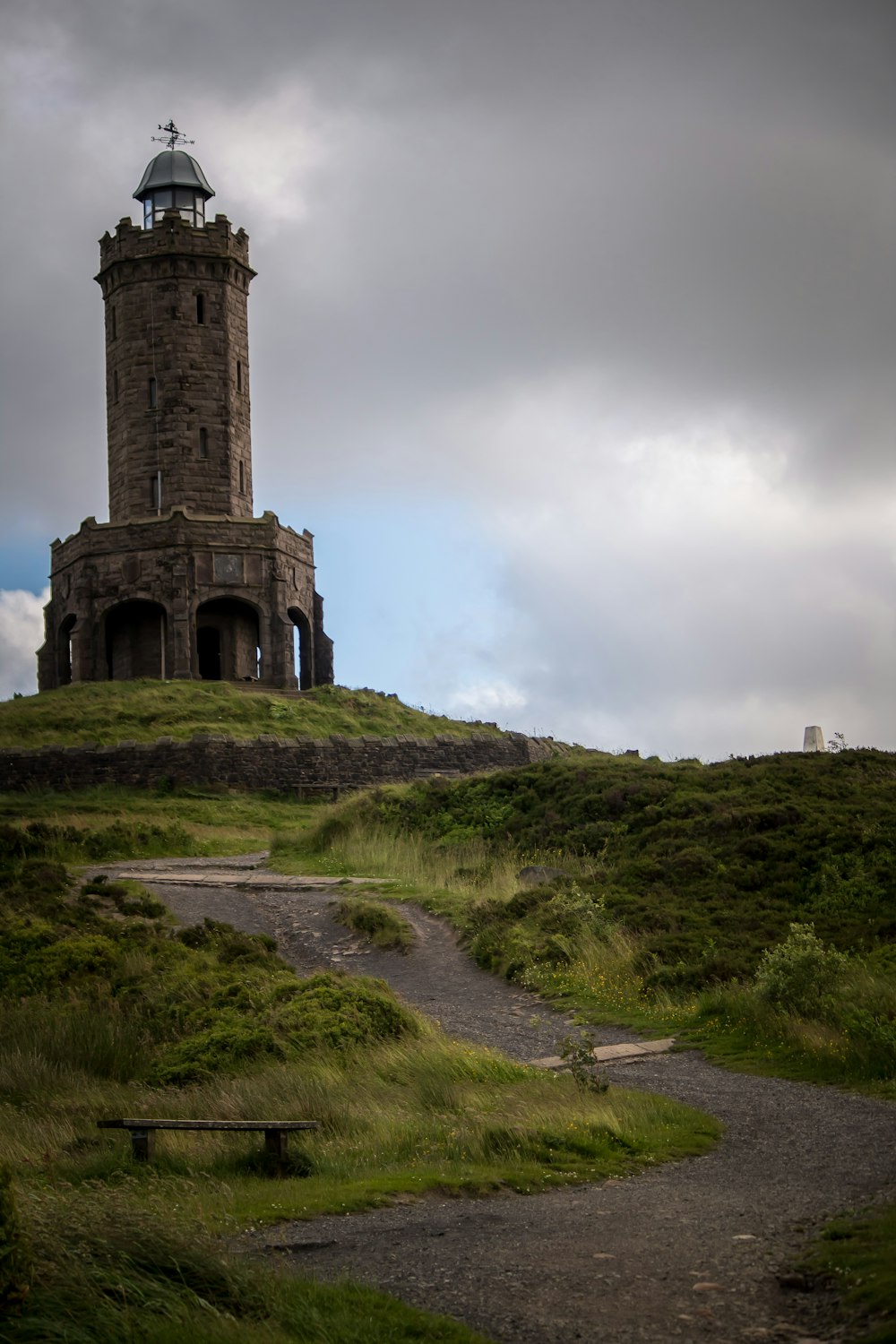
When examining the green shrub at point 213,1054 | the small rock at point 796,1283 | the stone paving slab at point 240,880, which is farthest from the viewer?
the stone paving slab at point 240,880

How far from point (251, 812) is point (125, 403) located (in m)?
20.8

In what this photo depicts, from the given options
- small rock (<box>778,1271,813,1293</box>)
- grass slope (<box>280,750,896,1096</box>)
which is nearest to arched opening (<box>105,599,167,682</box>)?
grass slope (<box>280,750,896,1096</box>)

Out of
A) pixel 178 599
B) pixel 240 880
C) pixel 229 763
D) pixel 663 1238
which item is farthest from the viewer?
pixel 178 599

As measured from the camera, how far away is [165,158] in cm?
5166

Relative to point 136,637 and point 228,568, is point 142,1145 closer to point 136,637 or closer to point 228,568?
point 228,568

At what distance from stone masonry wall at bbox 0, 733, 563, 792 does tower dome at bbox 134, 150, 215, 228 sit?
23.2 metres

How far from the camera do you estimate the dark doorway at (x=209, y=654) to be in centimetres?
4784

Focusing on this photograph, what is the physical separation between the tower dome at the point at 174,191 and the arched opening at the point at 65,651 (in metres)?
14.5

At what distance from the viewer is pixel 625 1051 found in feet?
44.2

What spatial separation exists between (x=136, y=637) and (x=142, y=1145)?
3869 centimetres

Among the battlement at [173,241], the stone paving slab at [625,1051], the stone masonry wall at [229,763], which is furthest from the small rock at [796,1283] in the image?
the battlement at [173,241]

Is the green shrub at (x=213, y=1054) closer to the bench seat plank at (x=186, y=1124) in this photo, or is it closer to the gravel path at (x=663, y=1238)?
the bench seat plank at (x=186, y=1124)

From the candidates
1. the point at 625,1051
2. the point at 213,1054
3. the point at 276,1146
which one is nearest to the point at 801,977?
the point at 625,1051

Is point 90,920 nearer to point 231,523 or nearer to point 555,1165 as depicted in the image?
point 555,1165
